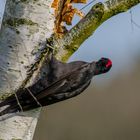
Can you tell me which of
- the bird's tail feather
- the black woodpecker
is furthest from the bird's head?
the bird's tail feather

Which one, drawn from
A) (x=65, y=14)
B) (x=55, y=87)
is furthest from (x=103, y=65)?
(x=55, y=87)

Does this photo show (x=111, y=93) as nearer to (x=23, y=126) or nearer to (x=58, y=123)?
(x=58, y=123)

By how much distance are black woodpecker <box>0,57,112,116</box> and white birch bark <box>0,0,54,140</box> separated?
0.08 metres

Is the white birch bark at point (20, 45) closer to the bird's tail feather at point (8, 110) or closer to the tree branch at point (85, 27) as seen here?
the bird's tail feather at point (8, 110)

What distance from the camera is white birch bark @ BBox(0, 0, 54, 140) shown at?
6.43 meters

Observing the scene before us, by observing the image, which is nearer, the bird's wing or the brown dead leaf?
the bird's wing

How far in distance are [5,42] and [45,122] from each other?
714 inches

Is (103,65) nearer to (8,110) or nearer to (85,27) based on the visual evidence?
(85,27)

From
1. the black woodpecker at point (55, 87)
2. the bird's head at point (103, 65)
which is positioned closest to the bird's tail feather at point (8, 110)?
the black woodpecker at point (55, 87)

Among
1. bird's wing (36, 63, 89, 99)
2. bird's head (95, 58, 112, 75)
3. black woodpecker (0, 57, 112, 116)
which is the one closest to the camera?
black woodpecker (0, 57, 112, 116)

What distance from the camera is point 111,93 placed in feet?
95.3

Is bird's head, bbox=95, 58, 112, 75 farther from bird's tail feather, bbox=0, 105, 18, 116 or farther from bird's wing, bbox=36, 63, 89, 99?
bird's tail feather, bbox=0, 105, 18, 116

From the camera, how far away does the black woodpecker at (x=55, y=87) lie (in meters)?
6.57

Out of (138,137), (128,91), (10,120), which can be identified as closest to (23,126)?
(10,120)
